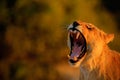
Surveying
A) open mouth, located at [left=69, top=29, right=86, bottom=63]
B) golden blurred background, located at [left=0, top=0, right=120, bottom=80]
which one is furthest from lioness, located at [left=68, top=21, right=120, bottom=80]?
golden blurred background, located at [left=0, top=0, right=120, bottom=80]

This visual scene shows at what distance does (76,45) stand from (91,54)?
20cm

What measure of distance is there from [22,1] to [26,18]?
0.25 metres

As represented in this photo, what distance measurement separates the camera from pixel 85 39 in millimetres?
4754

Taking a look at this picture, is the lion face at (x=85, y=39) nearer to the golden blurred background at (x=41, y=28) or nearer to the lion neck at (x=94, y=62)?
the lion neck at (x=94, y=62)

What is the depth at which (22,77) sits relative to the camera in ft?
30.0

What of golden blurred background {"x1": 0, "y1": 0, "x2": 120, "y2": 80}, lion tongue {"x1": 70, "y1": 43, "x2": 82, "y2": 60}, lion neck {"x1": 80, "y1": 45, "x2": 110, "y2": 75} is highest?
golden blurred background {"x1": 0, "y1": 0, "x2": 120, "y2": 80}

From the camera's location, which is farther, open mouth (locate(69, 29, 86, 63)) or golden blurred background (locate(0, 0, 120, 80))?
golden blurred background (locate(0, 0, 120, 80))

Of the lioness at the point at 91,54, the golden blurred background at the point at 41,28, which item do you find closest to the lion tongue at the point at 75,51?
the lioness at the point at 91,54

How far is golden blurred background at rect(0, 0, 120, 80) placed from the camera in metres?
9.38

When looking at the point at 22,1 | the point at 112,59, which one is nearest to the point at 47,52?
the point at 22,1

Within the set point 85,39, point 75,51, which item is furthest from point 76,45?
point 85,39

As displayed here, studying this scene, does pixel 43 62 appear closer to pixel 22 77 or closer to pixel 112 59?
pixel 22 77

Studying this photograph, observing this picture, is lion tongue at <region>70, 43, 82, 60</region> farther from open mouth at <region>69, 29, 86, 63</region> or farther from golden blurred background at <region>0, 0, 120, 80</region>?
golden blurred background at <region>0, 0, 120, 80</region>

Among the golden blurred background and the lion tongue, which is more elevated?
the golden blurred background
